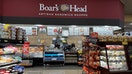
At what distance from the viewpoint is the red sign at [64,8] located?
8141 mm

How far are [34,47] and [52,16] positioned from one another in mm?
2285

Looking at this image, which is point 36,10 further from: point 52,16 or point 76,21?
point 76,21

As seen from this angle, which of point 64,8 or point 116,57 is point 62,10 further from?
point 116,57

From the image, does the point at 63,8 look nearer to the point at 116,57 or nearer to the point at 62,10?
the point at 62,10

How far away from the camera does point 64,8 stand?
327 inches

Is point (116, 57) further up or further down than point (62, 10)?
further down

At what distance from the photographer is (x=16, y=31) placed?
4820 millimetres

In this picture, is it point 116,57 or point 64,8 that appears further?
→ point 64,8

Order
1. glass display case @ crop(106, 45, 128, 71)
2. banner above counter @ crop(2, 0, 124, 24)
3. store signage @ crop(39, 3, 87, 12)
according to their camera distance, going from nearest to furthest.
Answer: glass display case @ crop(106, 45, 128, 71), banner above counter @ crop(2, 0, 124, 24), store signage @ crop(39, 3, 87, 12)

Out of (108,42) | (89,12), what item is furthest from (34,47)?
(108,42)

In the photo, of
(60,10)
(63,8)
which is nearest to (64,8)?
(63,8)

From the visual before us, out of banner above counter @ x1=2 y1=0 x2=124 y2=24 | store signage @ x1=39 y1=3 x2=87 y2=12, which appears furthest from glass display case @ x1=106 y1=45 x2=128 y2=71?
store signage @ x1=39 y1=3 x2=87 y2=12

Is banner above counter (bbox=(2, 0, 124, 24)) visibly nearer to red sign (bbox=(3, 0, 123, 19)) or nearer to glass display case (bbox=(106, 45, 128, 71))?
red sign (bbox=(3, 0, 123, 19))

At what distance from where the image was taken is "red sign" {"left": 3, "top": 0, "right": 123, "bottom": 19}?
814cm
